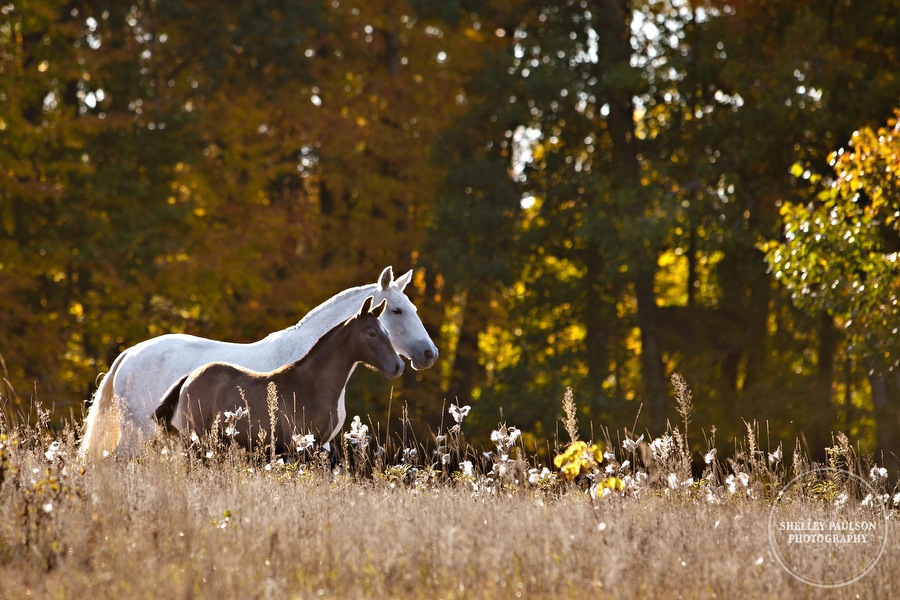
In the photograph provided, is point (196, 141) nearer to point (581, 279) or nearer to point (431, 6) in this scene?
point (431, 6)

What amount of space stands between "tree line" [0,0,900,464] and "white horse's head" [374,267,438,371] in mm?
8557

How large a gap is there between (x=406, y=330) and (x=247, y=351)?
5.24 ft

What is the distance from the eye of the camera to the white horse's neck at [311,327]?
35.4ft

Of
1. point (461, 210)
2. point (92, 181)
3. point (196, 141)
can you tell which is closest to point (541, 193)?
point (461, 210)

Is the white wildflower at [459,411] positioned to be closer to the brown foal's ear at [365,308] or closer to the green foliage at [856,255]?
the brown foal's ear at [365,308]

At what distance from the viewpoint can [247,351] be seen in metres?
10.9

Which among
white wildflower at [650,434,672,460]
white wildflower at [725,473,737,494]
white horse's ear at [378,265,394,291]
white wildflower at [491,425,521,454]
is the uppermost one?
white horse's ear at [378,265,394,291]

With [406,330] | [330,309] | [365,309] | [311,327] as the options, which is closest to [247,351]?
[311,327]

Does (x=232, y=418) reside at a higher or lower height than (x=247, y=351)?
lower

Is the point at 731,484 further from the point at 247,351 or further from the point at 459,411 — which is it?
the point at 247,351

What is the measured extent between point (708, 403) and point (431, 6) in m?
9.58

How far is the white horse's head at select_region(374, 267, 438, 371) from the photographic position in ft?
37.7

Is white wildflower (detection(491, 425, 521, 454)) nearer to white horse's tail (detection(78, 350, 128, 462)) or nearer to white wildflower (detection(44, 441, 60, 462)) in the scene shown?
white wildflower (detection(44, 441, 60, 462))

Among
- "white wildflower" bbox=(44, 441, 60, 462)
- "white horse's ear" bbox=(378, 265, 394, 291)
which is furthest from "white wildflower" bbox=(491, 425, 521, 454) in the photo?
"white horse's ear" bbox=(378, 265, 394, 291)
